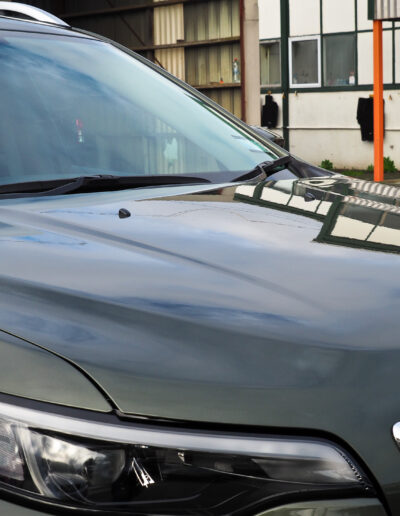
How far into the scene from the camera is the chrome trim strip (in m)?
1.28

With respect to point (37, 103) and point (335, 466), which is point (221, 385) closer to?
point (335, 466)

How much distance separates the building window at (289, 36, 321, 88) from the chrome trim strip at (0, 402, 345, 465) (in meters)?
24.5

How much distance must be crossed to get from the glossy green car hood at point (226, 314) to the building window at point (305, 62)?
78.2ft

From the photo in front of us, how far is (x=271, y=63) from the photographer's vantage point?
86.6 feet

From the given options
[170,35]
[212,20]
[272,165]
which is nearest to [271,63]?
[170,35]

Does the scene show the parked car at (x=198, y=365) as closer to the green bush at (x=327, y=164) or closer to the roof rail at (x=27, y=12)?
the roof rail at (x=27, y=12)

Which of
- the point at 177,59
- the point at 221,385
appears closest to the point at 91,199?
the point at 221,385

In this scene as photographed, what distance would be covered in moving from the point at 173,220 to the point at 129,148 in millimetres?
839

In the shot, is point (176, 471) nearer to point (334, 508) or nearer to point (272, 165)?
point (334, 508)

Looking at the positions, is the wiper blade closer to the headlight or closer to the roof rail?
the roof rail

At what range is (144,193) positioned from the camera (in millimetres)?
2434

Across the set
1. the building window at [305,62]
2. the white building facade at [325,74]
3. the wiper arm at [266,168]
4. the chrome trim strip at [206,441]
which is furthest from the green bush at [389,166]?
the chrome trim strip at [206,441]

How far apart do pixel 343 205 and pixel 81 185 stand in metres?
0.68

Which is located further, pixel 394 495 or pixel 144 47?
pixel 144 47
